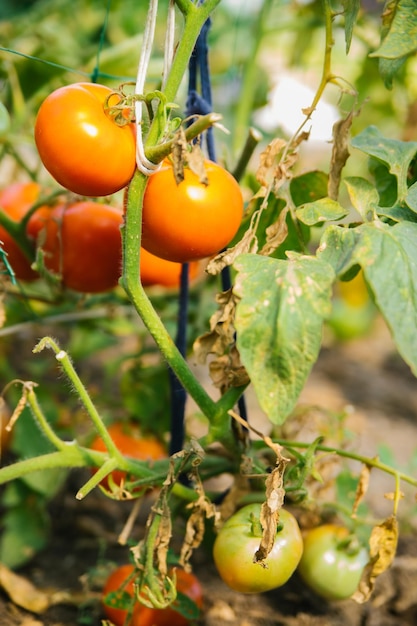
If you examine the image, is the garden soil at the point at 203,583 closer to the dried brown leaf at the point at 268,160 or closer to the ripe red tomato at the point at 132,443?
the ripe red tomato at the point at 132,443

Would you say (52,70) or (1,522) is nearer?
(1,522)

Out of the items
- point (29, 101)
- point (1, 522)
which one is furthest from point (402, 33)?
point (1, 522)

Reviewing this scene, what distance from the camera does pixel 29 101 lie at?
5.07 ft

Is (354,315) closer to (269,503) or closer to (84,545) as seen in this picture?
(84,545)

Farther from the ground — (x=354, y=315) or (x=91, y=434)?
(x=91, y=434)

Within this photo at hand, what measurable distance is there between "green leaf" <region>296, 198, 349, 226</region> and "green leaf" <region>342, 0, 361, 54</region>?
0.65ft

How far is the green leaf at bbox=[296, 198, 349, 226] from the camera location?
2.73ft

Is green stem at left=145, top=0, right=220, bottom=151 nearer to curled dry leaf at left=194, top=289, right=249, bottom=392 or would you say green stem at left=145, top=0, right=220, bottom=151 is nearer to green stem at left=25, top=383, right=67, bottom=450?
curled dry leaf at left=194, top=289, right=249, bottom=392

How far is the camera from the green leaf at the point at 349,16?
84cm

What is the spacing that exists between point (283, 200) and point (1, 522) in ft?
2.79

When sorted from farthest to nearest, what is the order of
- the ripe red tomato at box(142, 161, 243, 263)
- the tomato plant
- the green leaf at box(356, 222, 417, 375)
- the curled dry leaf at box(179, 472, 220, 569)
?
the tomato plant
the curled dry leaf at box(179, 472, 220, 569)
the ripe red tomato at box(142, 161, 243, 263)
the green leaf at box(356, 222, 417, 375)

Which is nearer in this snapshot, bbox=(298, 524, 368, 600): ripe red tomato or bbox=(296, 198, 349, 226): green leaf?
bbox=(296, 198, 349, 226): green leaf

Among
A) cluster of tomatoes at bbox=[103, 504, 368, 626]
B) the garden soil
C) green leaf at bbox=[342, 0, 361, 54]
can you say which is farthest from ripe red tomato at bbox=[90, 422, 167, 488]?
green leaf at bbox=[342, 0, 361, 54]

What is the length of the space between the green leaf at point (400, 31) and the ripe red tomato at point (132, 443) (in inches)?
31.8
